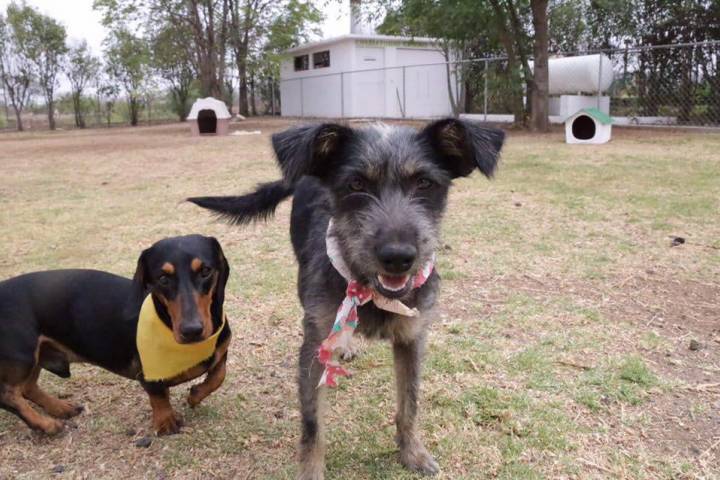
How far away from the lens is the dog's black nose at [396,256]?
91.8 inches

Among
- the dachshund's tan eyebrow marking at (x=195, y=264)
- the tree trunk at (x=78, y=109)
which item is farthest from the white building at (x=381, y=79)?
the dachshund's tan eyebrow marking at (x=195, y=264)

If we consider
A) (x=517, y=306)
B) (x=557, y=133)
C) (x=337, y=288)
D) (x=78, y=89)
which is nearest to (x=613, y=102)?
(x=557, y=133)

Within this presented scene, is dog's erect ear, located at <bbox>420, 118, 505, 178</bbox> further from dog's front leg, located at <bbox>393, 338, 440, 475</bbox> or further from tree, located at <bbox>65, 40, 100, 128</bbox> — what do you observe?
tree, located at <bbox>65, 40, 100, 128</bbox>

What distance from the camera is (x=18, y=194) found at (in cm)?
1006

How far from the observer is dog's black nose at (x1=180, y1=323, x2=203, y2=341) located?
114 inches

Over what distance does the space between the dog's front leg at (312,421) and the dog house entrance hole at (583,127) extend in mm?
14284

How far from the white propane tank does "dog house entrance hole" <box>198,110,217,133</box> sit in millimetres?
13543

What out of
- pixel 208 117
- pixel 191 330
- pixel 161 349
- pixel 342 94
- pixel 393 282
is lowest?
pixel 161 349

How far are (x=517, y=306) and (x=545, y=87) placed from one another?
14.9m

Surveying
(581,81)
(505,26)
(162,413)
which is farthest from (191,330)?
(581,81)

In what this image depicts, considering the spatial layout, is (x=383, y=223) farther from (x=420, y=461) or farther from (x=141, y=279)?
(x=141, y=279)

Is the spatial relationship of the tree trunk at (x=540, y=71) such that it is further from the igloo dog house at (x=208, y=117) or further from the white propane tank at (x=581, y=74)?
the igloo dog house at (x=208, y=117)

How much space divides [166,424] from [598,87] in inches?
812

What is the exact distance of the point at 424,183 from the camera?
2752 millimetres
